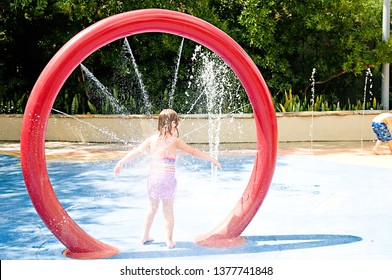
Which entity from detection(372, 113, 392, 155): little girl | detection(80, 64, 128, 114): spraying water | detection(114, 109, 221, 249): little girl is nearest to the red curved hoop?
detection(114, 109, 221, 249): little girl

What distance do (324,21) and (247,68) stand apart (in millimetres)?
9206

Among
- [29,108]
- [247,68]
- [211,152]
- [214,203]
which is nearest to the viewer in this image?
[29,108]

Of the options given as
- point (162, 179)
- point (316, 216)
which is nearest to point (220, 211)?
point (316, 216)

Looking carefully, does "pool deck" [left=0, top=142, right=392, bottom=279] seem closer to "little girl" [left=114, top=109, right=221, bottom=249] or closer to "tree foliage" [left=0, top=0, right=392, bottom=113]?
"little girl" [left=114, top=109, right=221, bottom=249]

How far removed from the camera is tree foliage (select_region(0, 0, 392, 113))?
14273 mm

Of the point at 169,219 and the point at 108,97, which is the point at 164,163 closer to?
the point at 169,219

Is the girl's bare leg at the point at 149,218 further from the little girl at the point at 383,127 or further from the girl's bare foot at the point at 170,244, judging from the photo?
the little girl at the point at 383,127

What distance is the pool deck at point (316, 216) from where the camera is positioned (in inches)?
218

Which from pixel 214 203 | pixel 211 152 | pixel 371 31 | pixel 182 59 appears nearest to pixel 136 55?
pixel 182 59

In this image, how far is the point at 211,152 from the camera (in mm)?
11805

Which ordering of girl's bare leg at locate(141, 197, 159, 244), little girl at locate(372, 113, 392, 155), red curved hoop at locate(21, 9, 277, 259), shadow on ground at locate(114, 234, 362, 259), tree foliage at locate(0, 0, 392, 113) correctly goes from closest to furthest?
red curved hoop at locate(21, 9, 277, 259) < shadow on ground at locate(114, 234, 362, 259) < girl's bare leg at locate(141, 197, 159, 244) < little girl at locate(372, 113, 392, 155) < tree foliage at locate(0, 0, 392, 113)

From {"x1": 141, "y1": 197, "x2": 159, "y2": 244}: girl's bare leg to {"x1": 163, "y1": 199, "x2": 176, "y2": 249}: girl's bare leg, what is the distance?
0.09m

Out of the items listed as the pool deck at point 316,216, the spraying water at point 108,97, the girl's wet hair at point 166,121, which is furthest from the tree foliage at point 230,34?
the girl's wet hair at point 166,121

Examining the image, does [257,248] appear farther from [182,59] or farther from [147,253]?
[182,59]
